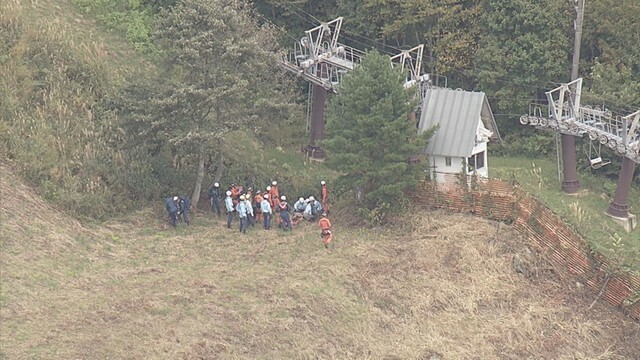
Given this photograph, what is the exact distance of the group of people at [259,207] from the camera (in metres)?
23.9

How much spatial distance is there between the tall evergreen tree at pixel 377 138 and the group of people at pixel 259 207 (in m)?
1.73

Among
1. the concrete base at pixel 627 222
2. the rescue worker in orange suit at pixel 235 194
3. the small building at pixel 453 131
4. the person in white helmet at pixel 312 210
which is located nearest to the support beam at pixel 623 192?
the concrete base at pixel 627 222

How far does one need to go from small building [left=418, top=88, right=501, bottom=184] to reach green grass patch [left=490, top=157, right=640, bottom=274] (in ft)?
5.98

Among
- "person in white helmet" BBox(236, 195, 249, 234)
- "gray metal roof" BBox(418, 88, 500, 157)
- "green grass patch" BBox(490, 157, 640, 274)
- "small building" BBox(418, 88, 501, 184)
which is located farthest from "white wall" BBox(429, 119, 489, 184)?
"person in white helmet" BBox(236, 195, 249, 234)

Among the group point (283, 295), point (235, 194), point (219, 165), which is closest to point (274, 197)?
point (235, 194)

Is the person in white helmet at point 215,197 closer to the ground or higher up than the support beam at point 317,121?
closer to the ground

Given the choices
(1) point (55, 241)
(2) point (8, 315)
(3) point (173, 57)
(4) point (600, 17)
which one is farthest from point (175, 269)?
(4) point (600, 17)

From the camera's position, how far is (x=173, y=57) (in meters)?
24.5

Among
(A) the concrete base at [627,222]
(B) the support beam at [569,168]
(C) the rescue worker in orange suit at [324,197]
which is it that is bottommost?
(A) the concrete base at [627,222]

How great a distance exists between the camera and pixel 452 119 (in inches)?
1014

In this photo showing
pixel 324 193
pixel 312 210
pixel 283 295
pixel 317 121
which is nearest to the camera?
pixel 283 295

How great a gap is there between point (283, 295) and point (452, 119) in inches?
406

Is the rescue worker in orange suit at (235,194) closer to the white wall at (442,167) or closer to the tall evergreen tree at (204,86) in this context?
the tall evergreen tree at (204,86)

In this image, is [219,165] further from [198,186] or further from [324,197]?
[324,197]
